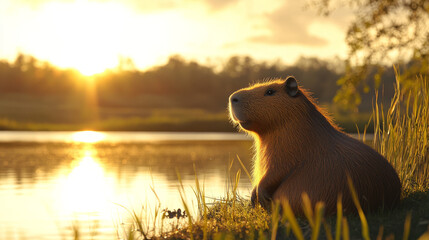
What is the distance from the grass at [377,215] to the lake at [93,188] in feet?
1.30

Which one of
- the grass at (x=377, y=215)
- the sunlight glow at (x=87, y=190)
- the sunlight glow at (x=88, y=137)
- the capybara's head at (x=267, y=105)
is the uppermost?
the capybara's head at (x=267, y=105)

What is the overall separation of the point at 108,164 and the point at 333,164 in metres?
8.37

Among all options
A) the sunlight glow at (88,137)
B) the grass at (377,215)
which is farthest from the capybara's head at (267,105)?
the sunlight glow at (88,137)

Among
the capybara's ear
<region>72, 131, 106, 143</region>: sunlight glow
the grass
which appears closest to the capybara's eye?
the capybara's ear

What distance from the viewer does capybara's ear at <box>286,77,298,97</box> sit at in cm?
435

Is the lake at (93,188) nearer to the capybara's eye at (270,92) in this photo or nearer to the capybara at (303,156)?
the capybara at (303,156)

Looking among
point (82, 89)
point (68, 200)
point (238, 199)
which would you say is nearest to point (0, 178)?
point (68, 200)

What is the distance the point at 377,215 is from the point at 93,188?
520cm

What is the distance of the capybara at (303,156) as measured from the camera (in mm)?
4023

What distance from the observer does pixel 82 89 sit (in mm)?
46969

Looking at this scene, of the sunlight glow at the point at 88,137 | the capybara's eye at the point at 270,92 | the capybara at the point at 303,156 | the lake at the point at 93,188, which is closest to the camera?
the capybara at the point at 303,156

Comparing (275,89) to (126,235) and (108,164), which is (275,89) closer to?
(126,235)

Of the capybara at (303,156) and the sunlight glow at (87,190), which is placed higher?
the capybara at (303,156)

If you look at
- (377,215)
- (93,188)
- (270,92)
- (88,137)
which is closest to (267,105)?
(270,92)
